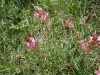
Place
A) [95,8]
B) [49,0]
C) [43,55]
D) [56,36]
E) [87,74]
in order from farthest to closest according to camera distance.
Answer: [49,0], [95,8], [56,36], [43,55], [87,74]

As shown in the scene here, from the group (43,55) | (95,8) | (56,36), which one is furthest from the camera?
(95,8)

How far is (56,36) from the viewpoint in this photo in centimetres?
313

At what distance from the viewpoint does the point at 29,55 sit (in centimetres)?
284

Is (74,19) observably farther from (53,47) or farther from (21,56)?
(21,56)

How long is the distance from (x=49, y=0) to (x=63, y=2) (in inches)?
8.3

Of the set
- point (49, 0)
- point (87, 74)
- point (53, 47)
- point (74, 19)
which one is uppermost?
point (49, 0)

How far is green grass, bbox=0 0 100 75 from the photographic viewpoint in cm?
268

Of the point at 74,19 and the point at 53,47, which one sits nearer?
the point at 53,47

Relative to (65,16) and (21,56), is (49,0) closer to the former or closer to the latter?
(65,16)

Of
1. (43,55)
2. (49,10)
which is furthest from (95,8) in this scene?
(43,55)

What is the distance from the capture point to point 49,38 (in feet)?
9.64

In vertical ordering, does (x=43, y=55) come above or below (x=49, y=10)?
below

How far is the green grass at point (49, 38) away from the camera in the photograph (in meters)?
2.68

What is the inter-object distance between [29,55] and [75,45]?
0.51 meters
